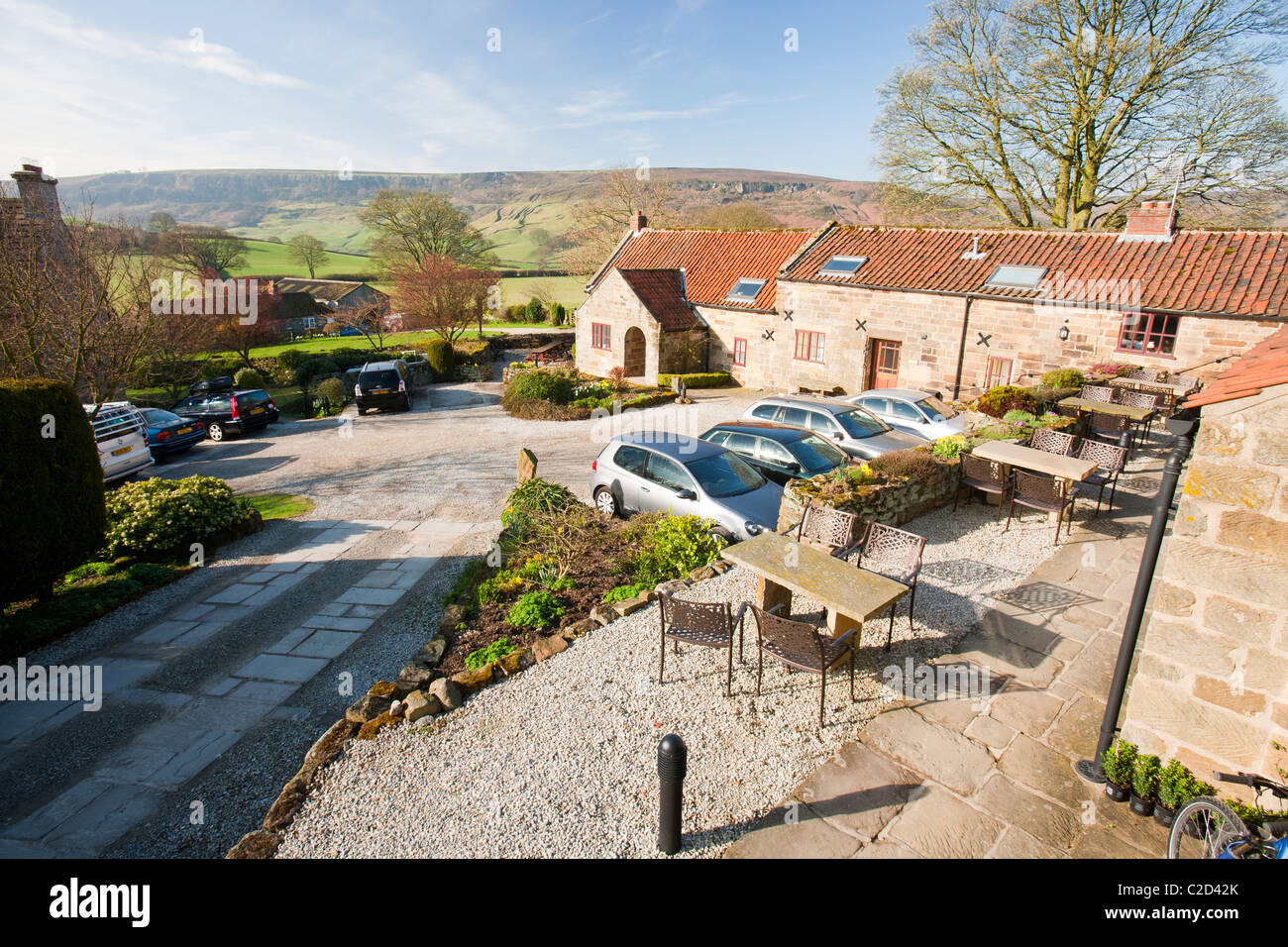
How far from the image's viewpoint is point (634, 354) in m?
27.2

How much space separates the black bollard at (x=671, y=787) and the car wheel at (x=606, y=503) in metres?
6.96

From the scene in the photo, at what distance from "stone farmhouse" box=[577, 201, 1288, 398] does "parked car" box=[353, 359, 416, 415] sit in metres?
7.87

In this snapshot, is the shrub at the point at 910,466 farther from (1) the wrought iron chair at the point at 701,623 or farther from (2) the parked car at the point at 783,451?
(1) the wrought iron chair at the point at 701,623

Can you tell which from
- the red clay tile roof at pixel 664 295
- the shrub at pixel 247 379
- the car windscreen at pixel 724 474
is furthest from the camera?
the shrub at pixel 247 379

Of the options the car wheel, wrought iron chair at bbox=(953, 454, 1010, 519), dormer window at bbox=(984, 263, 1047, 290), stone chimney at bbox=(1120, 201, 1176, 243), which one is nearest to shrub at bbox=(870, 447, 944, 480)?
wrought iron chair at bbox=(953, 454, 1010, 519)

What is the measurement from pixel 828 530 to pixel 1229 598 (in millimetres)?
4082

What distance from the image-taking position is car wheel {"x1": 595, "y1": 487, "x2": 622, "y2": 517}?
1115 centimetres

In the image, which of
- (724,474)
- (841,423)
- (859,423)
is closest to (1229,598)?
(724,474)

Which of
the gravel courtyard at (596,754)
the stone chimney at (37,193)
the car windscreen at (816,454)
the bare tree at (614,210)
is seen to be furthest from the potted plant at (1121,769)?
the bare tree at (614,210)

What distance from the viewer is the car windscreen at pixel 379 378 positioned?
2531 centimetres

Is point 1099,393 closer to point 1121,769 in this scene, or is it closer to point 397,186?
point 1121,769

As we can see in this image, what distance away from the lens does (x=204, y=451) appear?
2075cm
